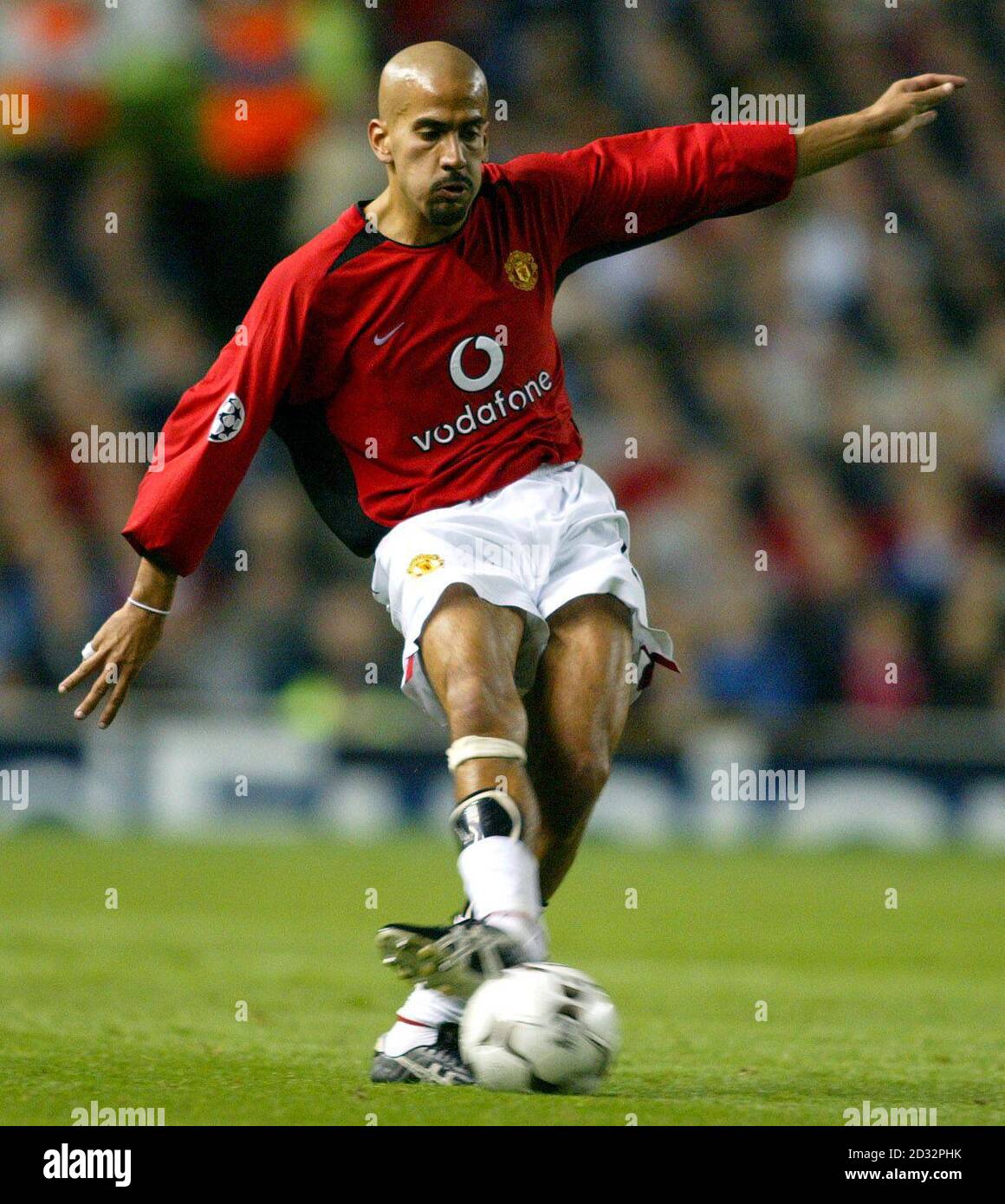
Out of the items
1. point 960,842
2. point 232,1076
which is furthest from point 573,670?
point 960,842

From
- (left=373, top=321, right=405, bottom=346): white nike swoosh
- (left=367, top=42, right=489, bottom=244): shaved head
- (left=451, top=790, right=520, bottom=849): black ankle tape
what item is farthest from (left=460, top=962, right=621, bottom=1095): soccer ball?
(left=367, top=42, right=489, bottom=244): shaved head

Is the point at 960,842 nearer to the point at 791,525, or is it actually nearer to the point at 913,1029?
the point at 791,525

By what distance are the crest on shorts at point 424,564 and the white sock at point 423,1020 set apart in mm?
993

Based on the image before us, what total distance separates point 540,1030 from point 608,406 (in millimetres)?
10185

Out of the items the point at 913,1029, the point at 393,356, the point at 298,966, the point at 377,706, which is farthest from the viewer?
the point at 377,706

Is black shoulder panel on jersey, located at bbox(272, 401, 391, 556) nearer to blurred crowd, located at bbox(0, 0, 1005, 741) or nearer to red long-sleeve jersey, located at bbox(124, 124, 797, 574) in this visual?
red long-sleeve jersey, located at bbox(124, 124, 797, 574)

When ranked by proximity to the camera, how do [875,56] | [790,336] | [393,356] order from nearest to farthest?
1. [393,356]
2. [790,336]
3. [875,56]

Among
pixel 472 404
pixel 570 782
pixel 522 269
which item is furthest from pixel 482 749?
pixel 522 269

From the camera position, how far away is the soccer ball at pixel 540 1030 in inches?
167

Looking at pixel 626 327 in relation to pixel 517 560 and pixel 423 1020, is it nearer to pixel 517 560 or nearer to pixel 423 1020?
pixel 517 560

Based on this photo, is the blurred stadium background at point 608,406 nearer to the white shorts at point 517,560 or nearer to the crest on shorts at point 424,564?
the white shorts at point 517,560

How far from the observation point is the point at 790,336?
14.3 m

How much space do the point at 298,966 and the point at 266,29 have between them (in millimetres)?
9414

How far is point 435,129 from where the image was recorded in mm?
4855
